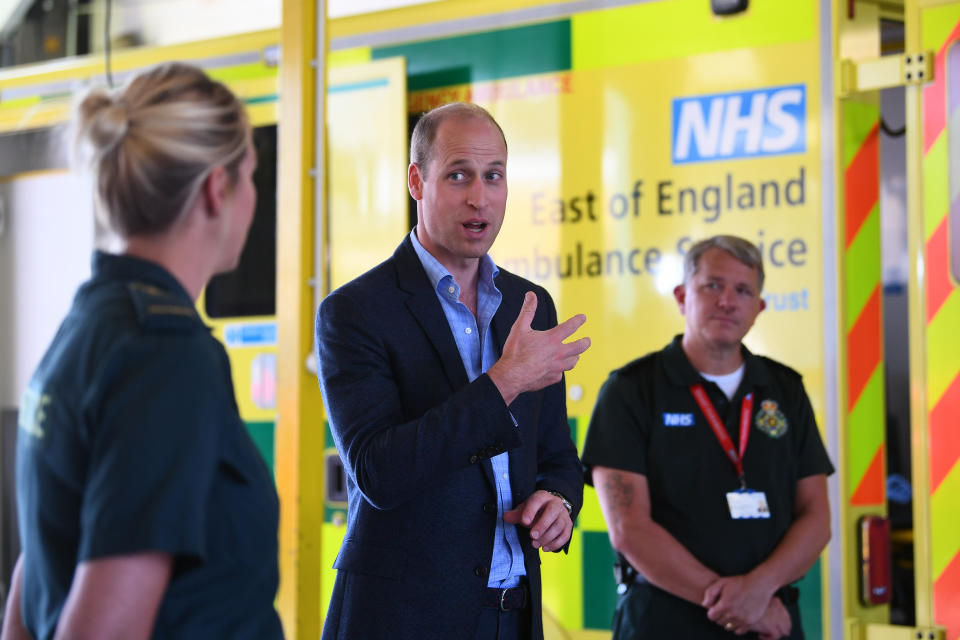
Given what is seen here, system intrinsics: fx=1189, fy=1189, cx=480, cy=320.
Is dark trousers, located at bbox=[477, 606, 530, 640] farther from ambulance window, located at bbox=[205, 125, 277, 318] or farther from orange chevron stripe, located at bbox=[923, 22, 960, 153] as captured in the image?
ambulance window, located at bbox=[205, 125, 277, 318]

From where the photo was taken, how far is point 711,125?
10.2 feet

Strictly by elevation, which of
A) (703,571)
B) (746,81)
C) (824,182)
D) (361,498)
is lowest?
(703,571)

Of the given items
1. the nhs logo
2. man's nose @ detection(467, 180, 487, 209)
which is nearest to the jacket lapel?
man's nose @ detection(467, 180, 487, 209)

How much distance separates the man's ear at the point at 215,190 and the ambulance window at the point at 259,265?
8.01 feet

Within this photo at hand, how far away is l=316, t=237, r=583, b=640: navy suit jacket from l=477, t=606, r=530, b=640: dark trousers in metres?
0.02

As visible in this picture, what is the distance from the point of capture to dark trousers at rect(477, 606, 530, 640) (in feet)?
6.93

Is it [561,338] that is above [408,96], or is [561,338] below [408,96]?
below

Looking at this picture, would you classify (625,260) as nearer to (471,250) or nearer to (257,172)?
(471,250)

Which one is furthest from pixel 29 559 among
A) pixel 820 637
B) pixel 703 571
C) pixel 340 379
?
pixel 820 637

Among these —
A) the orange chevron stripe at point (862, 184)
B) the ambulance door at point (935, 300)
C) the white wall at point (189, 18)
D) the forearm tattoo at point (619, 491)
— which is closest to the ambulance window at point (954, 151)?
the ambulance door at point (935, 300)

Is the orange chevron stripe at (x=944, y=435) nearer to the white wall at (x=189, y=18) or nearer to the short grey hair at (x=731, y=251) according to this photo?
the short grey hair at (x=731, y=251)

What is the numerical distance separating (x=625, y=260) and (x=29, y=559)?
6.95 ft

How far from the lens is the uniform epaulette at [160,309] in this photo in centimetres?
132

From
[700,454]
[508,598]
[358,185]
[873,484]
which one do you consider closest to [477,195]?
[508,598]
